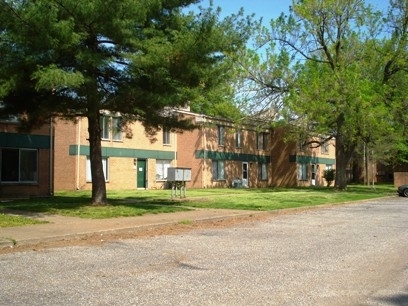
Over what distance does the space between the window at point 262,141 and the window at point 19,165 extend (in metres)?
28.1

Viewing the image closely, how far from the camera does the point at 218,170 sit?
1805 inches

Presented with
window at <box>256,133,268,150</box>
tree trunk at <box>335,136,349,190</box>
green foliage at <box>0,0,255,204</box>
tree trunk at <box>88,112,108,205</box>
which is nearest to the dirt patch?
green foliage at <box>0,0,255,204</box>

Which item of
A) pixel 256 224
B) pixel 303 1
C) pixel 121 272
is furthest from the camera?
pixel 303 1

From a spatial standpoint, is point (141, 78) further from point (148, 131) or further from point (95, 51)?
point (148, 131)

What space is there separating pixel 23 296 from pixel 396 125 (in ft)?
117

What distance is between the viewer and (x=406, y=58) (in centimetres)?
3719

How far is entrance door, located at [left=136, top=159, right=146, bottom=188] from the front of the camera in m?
38.4

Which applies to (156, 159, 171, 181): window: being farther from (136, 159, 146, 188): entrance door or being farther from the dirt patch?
the dirt patch

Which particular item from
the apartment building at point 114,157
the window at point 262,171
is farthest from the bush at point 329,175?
the apartment building at point 114,157

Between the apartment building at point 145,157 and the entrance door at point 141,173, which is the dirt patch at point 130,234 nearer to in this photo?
the apartment building at point 145,157

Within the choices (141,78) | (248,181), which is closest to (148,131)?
(141,78)

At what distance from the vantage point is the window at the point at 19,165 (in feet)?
86.3

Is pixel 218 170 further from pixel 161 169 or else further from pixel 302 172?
pixel 302 172

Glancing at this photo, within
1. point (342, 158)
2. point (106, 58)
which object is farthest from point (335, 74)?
point (106, 58)
